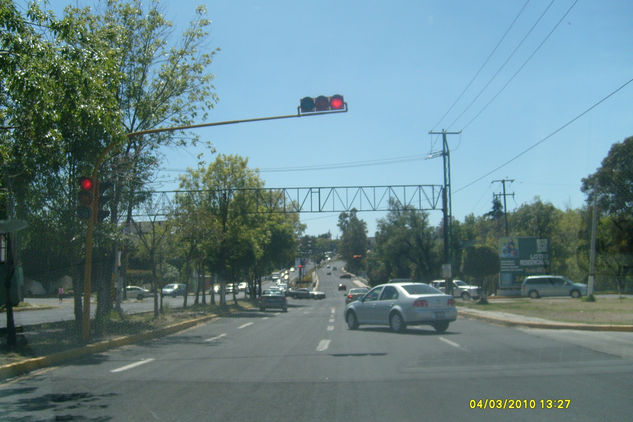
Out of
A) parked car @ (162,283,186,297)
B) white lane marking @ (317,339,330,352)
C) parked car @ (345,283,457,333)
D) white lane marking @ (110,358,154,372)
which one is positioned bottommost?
parked car @ (162,283,186,297)

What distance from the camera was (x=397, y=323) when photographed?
1697 centimetres

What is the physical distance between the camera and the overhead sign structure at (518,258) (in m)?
50.0

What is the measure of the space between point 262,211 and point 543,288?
76.5 feet

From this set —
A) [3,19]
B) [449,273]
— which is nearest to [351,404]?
[3,19]

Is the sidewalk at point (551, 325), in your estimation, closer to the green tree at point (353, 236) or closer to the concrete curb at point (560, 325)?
the concrete curb at point (560, 325)

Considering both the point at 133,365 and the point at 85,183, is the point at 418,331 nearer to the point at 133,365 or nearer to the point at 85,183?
the point at 133,365

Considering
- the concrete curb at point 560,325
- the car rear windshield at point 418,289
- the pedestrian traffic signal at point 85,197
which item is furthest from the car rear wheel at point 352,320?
the pedestrian traffic signal at point 85,197

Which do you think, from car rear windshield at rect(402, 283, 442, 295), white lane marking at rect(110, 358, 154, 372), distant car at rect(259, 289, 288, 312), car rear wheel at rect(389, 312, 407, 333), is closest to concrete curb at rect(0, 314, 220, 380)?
white lane marking at rect(110, 358, 154, 372)

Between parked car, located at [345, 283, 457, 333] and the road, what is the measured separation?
1.94m

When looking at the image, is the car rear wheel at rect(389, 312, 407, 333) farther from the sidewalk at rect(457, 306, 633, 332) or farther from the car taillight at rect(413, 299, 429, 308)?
the sidewalk at rect(457, 306, 633, 332)

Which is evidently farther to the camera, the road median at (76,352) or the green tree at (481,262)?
the green tree at (481,262)

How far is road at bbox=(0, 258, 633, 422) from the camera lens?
7.24 m

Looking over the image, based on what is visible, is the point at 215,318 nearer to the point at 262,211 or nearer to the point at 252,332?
the point at 252,332

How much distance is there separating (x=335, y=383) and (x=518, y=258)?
1766 inches
